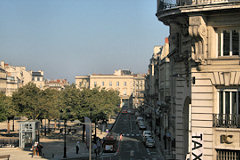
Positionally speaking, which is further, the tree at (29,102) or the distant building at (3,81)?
the distant building at (3,81)

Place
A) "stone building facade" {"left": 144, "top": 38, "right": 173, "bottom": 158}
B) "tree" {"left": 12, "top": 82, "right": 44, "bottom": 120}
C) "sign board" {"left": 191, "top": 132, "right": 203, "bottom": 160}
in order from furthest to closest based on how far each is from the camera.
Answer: "tree" {"left": 12, "top": 82, "right": 44, "bottom": 120} → "stone building facade" {"left": 144, "top": 38, "right": 173, "bottom": 158} → "sign board" {"left": 191, "top": 132, "right": 203, "bottom": 160}

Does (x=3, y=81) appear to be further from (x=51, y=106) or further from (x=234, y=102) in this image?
(x=234, y=102)

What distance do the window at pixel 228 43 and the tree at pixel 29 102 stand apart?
5075cm

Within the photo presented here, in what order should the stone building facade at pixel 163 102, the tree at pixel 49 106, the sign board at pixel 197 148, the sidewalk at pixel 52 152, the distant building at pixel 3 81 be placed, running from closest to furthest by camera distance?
the sign board at pixel 197 148 → the sidewalk at pixel 52 152 → the stone building facade at pixel 163 102 → the tree at pixel 49 106 → the distant building at pixel 3 81

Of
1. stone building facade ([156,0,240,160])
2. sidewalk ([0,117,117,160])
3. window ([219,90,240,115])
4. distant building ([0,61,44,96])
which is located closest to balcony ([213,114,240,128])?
stone building facade ([156,0,240,160])

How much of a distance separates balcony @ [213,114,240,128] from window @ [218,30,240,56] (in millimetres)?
Result: 2746

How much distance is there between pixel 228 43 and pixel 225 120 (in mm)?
3429

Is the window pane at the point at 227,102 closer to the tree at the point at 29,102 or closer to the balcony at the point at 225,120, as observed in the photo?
the balcony at the point at 225,120

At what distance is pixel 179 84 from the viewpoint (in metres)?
21.3

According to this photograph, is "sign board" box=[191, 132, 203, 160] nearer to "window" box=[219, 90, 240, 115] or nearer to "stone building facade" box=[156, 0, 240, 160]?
"stone building facade" box=[156, 0, 240, 160]

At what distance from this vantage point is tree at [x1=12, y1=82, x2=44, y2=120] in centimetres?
6485

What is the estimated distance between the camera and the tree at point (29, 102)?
213ft

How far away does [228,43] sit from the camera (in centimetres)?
1742

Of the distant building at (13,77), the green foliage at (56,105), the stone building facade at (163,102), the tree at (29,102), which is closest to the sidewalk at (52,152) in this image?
the green foliage at (56,105)
